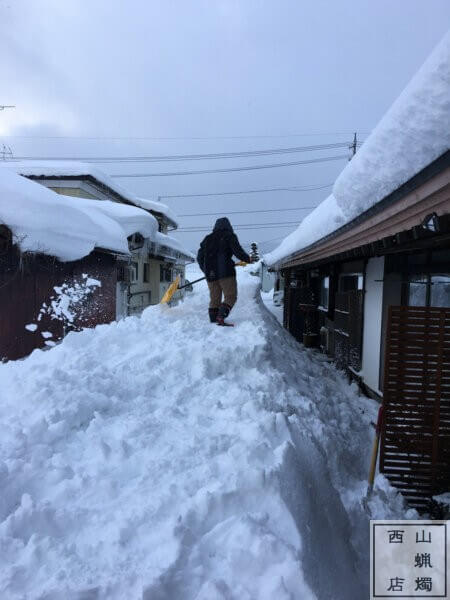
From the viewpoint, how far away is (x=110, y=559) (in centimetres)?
168

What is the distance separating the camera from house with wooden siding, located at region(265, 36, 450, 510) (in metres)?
1.98

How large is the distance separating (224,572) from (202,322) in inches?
165

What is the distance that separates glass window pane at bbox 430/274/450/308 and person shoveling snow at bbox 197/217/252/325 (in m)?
2.67

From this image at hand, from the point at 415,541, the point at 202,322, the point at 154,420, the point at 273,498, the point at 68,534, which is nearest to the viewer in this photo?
the point at 68,534

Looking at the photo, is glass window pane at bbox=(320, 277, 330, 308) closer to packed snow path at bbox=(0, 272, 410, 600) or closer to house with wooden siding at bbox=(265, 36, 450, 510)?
house with wooden siding at bbox=(265, 36, 450, 510)

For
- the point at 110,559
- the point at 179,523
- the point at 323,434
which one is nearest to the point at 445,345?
the point at 323,434

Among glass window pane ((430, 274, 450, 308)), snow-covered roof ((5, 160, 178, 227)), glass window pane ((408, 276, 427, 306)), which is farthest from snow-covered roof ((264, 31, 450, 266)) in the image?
snow-covered roof ((5, 160, 178, 227))

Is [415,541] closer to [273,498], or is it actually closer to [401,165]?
[273,498]

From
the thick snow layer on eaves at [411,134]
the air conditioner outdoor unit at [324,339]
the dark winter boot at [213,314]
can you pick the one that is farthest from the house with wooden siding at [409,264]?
the air conditioner outdoor unit at [324,339]

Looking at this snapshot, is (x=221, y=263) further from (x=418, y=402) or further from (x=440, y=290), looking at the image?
(x=418, y=402)

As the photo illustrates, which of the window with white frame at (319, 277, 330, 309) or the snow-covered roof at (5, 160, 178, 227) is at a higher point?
the snow-covered roof at (5, 160, 178, 227)

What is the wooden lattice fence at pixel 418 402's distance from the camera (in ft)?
11.2

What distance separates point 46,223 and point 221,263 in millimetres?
3622

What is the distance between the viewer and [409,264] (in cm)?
512
